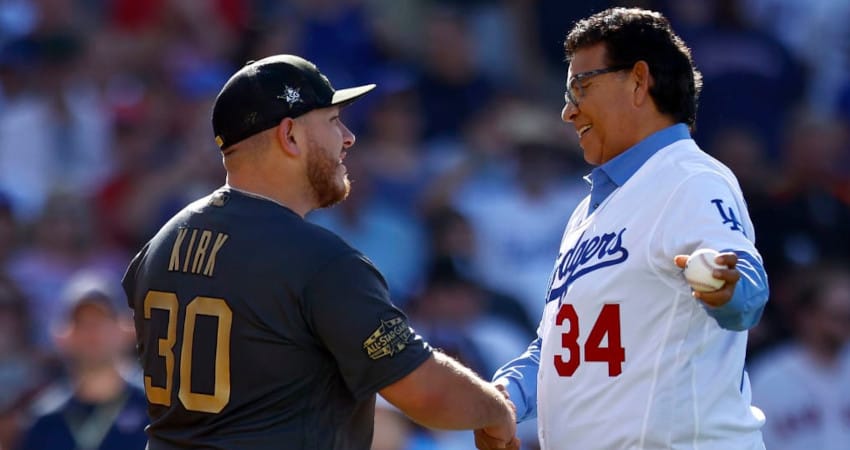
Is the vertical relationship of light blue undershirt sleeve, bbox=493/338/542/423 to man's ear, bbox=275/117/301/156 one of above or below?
below

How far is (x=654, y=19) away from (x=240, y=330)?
4.89 ft

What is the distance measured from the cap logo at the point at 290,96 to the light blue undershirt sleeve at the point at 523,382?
1.06m

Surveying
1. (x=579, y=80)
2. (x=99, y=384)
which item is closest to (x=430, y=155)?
(x=99, y=384)

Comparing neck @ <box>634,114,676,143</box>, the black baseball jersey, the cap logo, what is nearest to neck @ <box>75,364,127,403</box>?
the black baseball jersey

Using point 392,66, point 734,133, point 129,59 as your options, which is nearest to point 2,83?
point 129,59

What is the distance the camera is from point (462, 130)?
363 inches

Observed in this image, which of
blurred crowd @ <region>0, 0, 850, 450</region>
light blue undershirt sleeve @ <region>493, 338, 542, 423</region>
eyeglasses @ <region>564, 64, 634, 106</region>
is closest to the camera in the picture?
eyeglasses @ <region>564, 64, 634, 106</region>

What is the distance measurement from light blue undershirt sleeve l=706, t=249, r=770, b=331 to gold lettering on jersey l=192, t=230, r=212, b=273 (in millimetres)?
1373

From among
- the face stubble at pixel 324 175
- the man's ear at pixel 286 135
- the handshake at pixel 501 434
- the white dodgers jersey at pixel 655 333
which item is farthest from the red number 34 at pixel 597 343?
the man's ear at pixel 286 135

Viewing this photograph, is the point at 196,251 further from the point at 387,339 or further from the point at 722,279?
the point at 722,279

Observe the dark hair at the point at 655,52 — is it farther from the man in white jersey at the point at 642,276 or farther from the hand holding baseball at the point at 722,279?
the hand holding baseball at the point at 722,279

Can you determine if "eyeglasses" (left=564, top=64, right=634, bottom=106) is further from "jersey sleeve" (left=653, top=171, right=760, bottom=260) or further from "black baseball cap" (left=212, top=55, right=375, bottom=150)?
"black baseball cap" (left=212, top=55, right=375, bottom=150)

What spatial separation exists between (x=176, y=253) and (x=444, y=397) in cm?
85

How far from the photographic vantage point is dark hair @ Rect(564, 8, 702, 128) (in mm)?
4105
